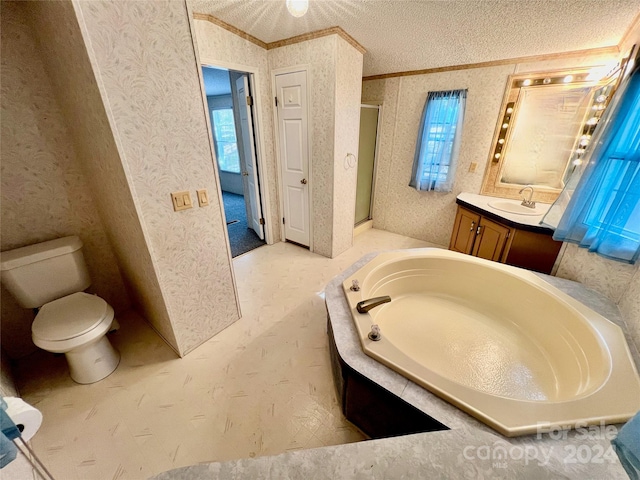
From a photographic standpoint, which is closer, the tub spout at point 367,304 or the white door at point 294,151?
the tub spout at point 367,304

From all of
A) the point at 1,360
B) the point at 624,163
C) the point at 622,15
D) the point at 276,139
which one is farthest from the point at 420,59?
the point at 1,360

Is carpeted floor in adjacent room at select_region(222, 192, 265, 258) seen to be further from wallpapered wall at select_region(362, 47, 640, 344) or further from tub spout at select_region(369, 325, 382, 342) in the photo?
tub spout at select_region(369, 325, 382, 342)

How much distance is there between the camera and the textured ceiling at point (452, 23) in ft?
5.08

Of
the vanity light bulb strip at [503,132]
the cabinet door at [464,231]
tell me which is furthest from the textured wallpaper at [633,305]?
the vanity light bulb strip at [503,132]

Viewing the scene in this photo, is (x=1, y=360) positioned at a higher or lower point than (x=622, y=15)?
lower

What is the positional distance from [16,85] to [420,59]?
10.3 feet

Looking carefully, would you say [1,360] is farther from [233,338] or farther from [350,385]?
[350,385]

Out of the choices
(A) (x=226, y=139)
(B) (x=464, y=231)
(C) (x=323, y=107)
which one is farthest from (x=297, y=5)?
(A) (x=226, y=139)

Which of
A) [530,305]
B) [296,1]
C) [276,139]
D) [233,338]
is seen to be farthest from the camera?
[276,139]

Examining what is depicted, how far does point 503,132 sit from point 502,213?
1002 mm

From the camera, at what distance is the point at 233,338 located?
5.90 ft

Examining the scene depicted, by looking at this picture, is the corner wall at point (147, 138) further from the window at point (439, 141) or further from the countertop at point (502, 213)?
the window at point (439, 141)

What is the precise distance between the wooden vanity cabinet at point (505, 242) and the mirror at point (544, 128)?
614 mm

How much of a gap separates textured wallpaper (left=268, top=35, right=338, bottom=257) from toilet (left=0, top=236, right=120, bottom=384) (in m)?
2.02
